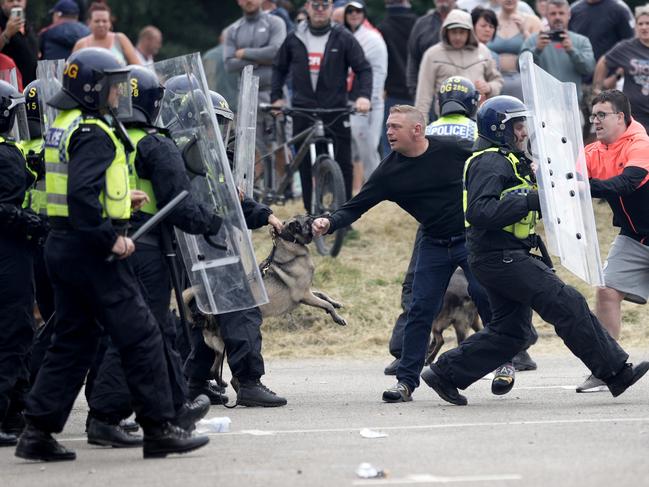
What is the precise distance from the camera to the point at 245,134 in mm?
10305

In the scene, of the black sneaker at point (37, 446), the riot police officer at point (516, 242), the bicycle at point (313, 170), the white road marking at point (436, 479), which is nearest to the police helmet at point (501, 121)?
the riot police officer at point (516, 242)

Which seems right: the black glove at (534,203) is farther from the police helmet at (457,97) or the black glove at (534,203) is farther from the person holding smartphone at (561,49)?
the person holding smartphone at (561,49)

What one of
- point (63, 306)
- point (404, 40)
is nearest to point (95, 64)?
point (63, 306)

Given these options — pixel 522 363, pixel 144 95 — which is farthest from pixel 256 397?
pixel 522 363

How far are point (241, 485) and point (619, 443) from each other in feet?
6.85

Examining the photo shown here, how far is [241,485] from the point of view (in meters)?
7.17

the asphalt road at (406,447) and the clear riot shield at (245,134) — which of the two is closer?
the asphalt road at (406,447)

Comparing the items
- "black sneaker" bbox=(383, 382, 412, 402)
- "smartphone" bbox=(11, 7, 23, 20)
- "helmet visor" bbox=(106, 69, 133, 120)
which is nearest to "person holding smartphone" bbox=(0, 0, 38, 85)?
"smartphone" bbox=(11, 7, 23, 20)

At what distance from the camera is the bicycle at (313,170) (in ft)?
49.9

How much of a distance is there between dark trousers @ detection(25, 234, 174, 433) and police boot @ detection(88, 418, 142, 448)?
521 mm

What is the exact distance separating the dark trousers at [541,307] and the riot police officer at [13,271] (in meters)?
2.80

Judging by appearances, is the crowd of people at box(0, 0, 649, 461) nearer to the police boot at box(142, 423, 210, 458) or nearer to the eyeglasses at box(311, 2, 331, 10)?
the police boot at box(142, 423, 210, 458)

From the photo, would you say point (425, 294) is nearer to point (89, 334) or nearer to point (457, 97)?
point (457, 97)

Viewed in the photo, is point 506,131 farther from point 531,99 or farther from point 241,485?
point 241,485
